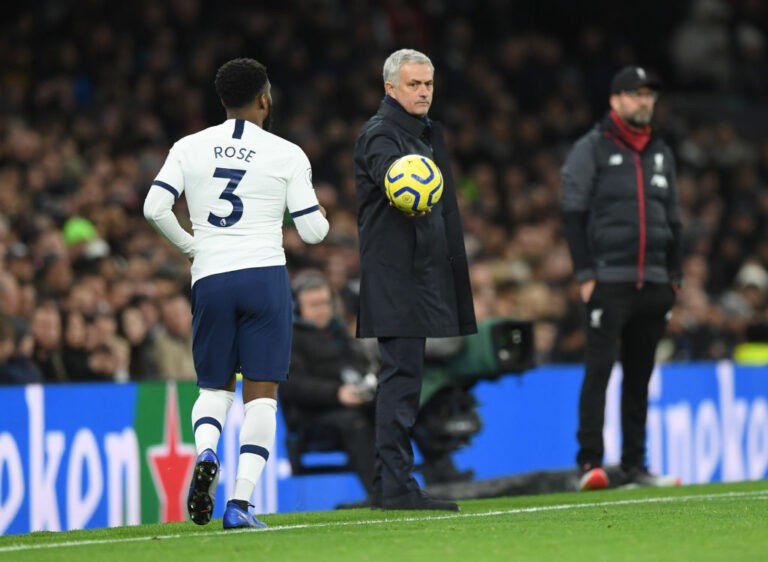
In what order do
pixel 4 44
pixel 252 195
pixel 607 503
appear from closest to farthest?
1. pixel 252 195
2. pixel 607 503
3. pixel 4 44

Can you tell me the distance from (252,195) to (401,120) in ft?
3.96

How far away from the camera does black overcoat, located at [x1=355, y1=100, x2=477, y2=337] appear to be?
26.8 ft


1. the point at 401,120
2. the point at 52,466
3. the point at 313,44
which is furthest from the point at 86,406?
the point at 313,44

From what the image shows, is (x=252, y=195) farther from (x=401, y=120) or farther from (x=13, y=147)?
(x=13, y=147)

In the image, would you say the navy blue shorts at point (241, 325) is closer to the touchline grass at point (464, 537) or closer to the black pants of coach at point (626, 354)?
the touchline grass at point (464, 537)

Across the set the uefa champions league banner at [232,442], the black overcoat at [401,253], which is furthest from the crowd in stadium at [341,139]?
the black overcoat at [401,253]

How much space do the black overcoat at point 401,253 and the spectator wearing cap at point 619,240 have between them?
187 centimetres

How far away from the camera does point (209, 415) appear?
24.2 ft

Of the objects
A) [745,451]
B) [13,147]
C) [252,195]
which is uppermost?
[13,147]

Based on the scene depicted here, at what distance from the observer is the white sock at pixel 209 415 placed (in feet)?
23.8

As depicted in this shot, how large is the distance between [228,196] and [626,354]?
3.85m

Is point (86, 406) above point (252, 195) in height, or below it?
below

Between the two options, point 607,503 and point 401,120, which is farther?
point 607,503

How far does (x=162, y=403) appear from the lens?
11625 millimetres
